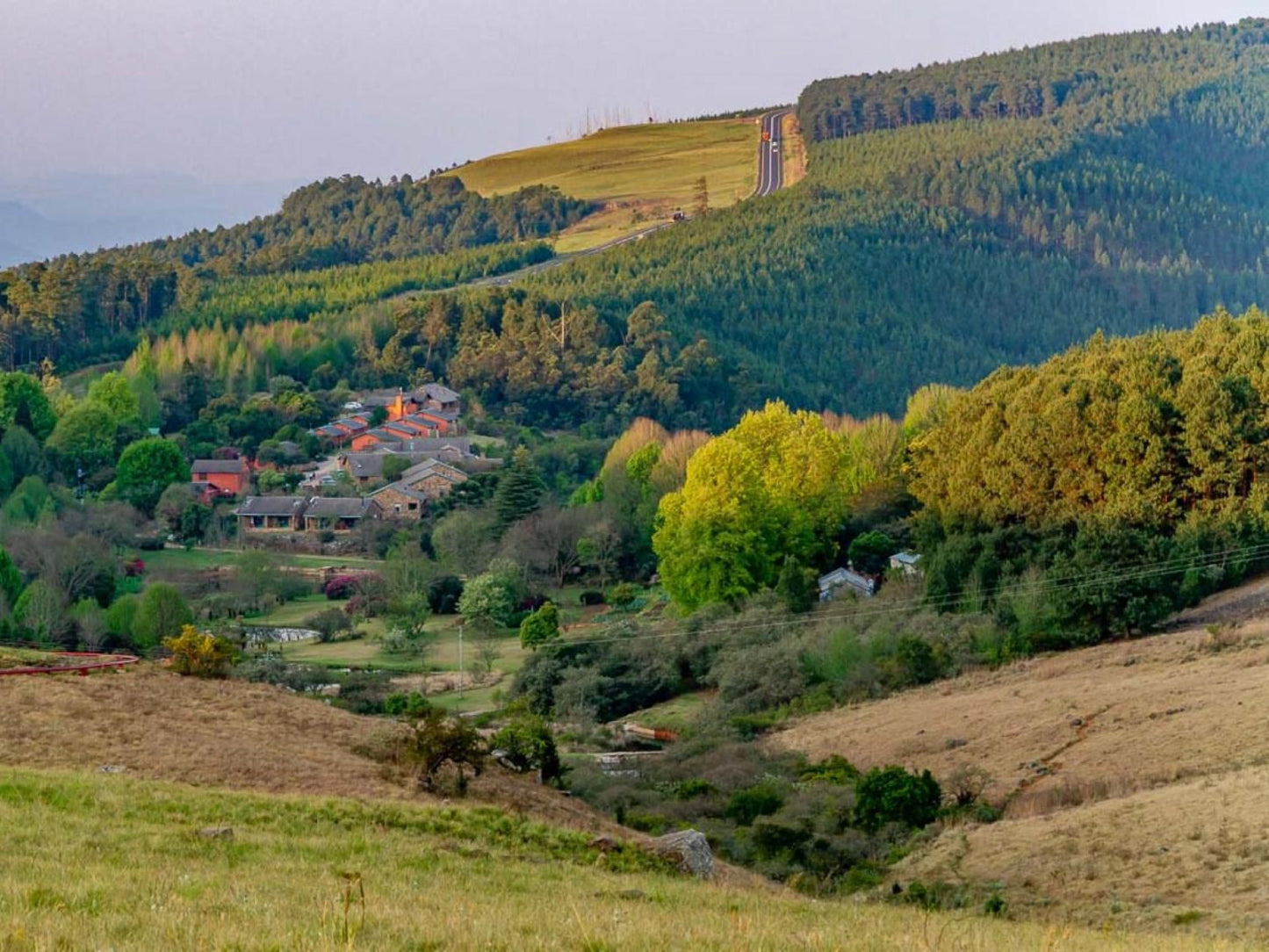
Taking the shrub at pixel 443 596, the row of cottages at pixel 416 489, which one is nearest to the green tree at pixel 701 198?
the row of cottages at pixel 416 489

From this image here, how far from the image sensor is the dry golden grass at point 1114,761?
17797 millimetres

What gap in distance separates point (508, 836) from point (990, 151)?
5137 inches

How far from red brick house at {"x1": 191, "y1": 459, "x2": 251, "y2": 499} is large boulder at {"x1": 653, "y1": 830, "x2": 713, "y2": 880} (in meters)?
50.0

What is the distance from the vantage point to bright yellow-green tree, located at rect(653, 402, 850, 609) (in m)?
44.7

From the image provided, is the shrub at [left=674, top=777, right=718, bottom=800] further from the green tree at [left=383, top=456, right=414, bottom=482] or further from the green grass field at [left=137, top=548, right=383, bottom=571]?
the green tree at [left=383, top=456, right=414, bottom=482]

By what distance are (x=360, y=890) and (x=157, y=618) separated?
34.5m

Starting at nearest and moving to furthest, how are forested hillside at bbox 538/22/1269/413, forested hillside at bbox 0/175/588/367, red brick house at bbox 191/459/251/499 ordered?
1. red brick house at bbox 191/459/251/499
2. forested hillside at bbox 0/175/588/367
3. forested hillside at bbox 538/22/1269/413

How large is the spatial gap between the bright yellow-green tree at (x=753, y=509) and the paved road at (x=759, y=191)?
53.5 m

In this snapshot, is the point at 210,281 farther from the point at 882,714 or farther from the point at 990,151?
the point at 882,714

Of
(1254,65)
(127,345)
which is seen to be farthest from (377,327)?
(1254,65)

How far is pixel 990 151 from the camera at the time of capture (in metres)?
139

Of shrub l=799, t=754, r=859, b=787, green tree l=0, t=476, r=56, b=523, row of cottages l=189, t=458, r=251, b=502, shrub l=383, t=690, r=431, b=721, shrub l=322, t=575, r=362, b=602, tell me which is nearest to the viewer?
shrub l=799, t=754, r=859, b=787

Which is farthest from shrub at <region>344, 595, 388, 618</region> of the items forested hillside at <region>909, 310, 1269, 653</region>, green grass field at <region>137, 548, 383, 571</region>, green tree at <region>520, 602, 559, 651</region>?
forested hillside at <region>909, 310, 1269, 653</region>

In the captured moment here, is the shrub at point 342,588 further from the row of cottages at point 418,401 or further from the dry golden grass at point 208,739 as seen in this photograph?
the dry golden grass at point 208,739
